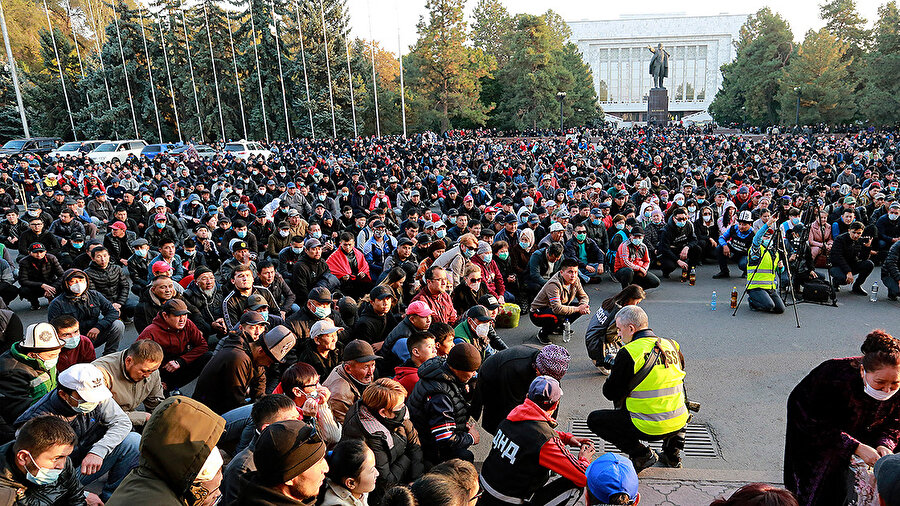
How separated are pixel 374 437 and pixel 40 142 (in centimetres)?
4113

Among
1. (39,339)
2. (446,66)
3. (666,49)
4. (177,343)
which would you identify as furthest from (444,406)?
(666,49)

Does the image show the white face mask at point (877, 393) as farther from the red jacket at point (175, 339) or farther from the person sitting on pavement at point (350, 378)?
the red jacket at point (175, 339)

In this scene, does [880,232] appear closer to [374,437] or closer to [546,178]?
[546,178]

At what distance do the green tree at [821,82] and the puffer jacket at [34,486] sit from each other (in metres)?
52.1

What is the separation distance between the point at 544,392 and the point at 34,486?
3.01 meters

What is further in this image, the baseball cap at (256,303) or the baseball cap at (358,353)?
the baseball cap at (256,303)

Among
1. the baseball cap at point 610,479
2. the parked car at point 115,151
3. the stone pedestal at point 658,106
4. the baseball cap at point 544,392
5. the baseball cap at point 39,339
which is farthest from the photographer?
the stone pedestal at point 658,106

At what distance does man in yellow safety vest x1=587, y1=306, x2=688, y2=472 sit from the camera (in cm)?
423

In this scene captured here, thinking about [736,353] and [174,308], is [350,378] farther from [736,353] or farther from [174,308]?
[736,353]

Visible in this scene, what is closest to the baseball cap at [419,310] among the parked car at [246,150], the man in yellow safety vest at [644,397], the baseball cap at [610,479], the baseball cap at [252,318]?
the baseball cap at [252,318]

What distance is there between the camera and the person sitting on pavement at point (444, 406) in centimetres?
414

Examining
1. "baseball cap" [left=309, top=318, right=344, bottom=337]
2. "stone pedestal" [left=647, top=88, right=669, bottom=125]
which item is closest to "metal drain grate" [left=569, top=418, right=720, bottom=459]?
"baseball cap" [left=309, top=318, right=344, bottom=337]

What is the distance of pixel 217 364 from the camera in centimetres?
486

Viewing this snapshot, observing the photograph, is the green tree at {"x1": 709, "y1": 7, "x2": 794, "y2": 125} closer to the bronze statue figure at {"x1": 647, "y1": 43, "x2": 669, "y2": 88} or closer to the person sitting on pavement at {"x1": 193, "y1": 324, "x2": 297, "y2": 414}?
the bronze statue figure at {"x1": 647, "y1": 43, "x2": 669, "y2": 88}
